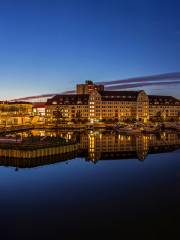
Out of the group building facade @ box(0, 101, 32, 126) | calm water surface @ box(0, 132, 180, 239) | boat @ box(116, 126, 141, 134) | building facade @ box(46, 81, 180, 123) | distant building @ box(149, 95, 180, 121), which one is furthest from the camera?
distant building @ box(149, 95, 180, 121)

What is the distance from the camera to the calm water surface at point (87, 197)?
14039mm

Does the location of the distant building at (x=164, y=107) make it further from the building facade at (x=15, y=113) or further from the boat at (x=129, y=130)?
the boat at (x=129, y=130)

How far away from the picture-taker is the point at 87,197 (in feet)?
60.0

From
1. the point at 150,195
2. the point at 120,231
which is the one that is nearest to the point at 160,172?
the point at 150,195

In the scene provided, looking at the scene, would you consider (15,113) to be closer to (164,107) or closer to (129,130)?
(164,107)

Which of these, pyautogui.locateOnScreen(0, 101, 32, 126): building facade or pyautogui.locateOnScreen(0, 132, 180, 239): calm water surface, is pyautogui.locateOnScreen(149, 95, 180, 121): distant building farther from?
pyautogui.locateOnScreen(0, 132, 180, 239): calm water surface

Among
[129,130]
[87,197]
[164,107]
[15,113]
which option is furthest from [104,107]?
[87,197]

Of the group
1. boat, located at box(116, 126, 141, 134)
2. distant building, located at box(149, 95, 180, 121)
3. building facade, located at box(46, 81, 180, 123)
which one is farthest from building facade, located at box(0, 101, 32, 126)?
distant building, located at box(149, 95, 180, 121)

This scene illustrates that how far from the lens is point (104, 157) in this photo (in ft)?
107

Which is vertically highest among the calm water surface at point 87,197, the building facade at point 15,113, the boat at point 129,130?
the building facade at point 15,113

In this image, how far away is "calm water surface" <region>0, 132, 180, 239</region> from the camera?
14039mm

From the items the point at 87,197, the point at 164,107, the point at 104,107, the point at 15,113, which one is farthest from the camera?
the point at 164,107

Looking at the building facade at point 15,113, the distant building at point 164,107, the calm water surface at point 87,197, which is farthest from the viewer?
the distant building at point 164,107

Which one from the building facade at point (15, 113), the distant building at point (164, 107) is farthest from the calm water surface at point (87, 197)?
the distant building at point (164, 107)
